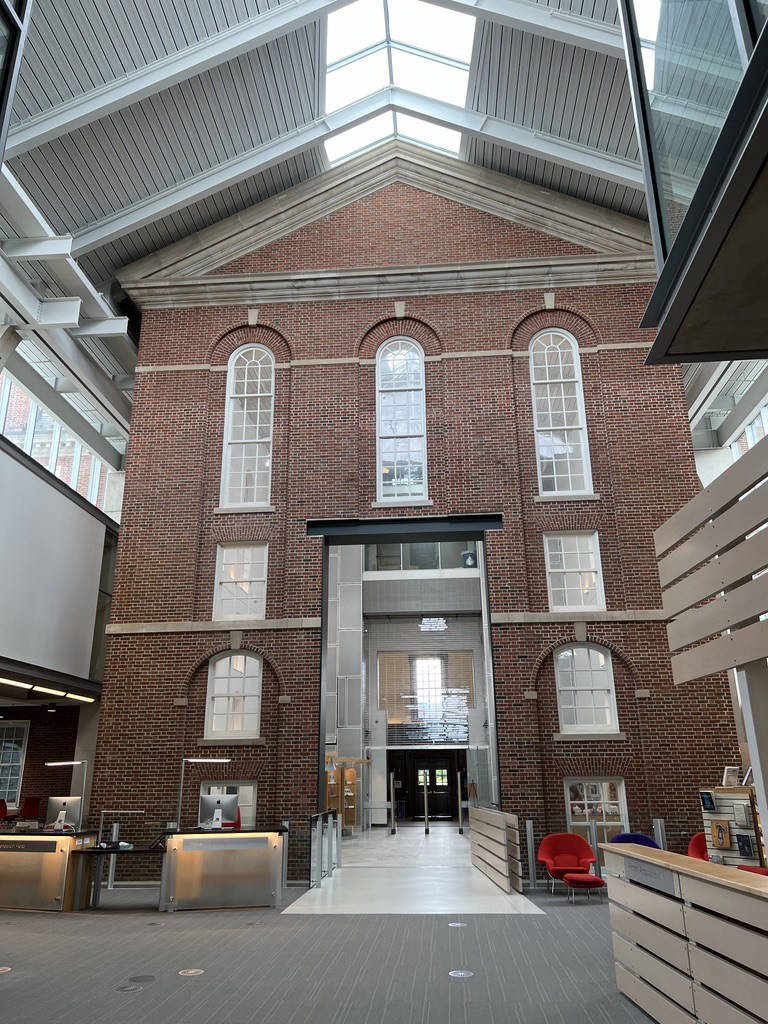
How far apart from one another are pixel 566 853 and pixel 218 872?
4.89 m

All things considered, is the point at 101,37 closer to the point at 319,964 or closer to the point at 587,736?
the point at 319,964

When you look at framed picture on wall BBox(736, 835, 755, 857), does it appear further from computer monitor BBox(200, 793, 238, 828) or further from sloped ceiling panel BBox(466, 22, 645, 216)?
sloped ceiling panel BBox(466, 22, 645, 216)

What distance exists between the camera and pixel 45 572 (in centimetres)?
1409

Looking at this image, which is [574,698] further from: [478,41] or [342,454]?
[478,41]

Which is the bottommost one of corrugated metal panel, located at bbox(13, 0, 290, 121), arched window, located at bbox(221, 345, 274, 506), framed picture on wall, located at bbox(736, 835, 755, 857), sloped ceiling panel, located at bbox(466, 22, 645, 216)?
framed picture on wall, located at bbox(736, 835, 755, 857)

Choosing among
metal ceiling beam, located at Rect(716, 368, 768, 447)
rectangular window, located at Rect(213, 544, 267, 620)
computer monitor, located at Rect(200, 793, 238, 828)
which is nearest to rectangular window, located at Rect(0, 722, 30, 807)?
rectangular window, located at Rect(213, 544, 267, 620)

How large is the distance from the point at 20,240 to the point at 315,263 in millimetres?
5988

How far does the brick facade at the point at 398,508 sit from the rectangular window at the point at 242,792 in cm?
21

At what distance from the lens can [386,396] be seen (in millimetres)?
16188

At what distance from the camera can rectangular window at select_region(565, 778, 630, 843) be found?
43.7ft

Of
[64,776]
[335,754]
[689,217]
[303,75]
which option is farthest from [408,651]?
[689,217]

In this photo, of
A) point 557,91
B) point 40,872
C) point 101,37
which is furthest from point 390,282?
point 40,872

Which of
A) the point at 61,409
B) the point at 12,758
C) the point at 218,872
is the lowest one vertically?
the point at 218,872

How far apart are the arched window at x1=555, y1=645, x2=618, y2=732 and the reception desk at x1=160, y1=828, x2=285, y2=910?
19.0 feet
